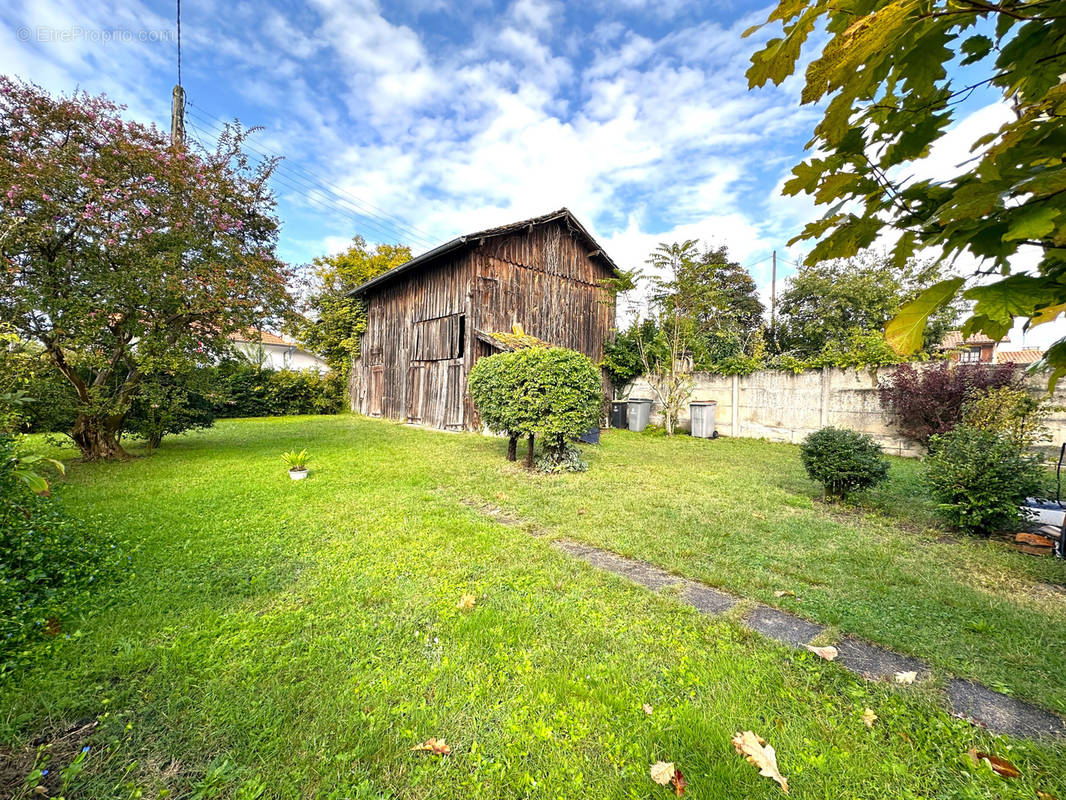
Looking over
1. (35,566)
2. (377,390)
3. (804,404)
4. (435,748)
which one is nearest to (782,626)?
(435,748)

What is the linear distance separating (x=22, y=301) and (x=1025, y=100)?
9843mm

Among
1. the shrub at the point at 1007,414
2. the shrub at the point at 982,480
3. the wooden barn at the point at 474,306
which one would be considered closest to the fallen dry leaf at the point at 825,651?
the shrub at the point at 982,480

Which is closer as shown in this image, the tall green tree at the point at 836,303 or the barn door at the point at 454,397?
the barn door at the point at 454,397

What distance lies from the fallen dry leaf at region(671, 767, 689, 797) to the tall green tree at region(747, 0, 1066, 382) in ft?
5.51

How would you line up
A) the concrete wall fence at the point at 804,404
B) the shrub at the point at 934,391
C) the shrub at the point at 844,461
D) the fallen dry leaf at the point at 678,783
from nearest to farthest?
the fallen dry leaf at the point at 678,783 → the shrub at the point at 844,461 → the shrub at the point at 934,391 → the concrete wall fence at the point at 804,404

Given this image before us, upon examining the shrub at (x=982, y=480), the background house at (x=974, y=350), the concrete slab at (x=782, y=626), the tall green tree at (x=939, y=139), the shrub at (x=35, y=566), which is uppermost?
the background house at (x=974, y=350)

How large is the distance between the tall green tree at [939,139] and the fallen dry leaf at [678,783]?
168cm

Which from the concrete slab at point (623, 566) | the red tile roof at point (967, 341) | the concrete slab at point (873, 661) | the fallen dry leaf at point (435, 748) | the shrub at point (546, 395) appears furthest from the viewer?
the shrub at point (546, 395)

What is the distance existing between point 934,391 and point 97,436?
15750 mm

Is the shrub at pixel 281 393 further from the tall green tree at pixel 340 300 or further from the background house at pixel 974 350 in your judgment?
the background house at pixel 974 350

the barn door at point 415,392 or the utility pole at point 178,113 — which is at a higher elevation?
the utility pole at point 178,113

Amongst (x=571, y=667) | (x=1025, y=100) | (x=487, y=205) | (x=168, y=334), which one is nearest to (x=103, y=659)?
(x=571, y=667)

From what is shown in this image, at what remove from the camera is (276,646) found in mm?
2260

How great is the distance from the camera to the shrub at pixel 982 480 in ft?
12.9
